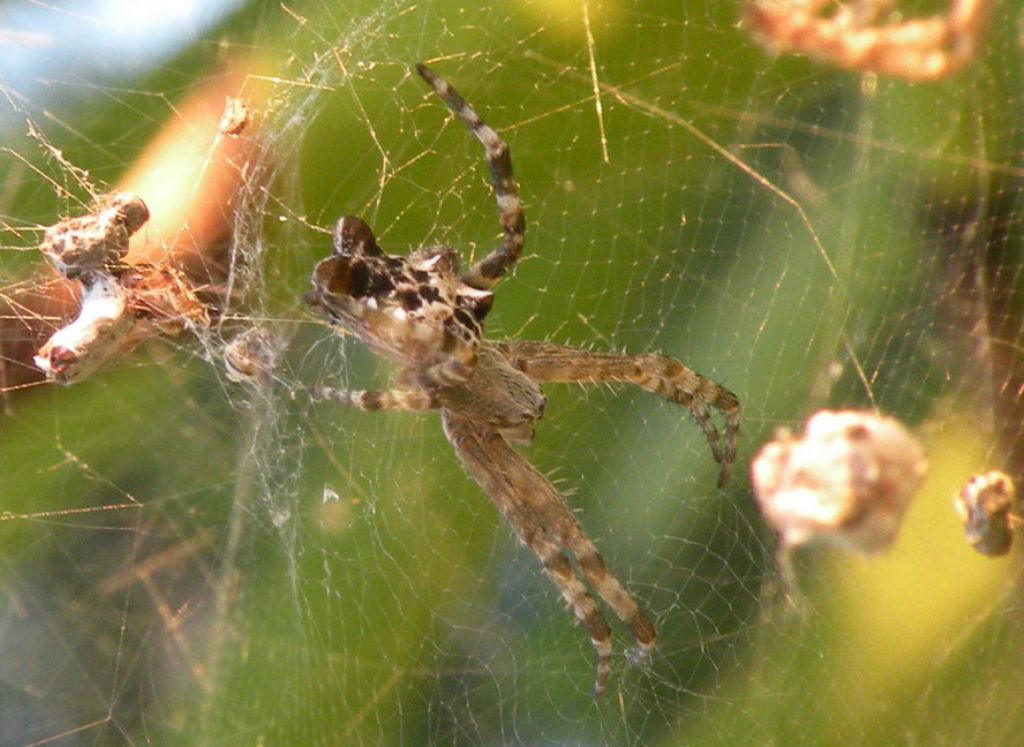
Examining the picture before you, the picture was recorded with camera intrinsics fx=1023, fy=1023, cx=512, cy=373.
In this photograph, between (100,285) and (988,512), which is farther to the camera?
(100,285)

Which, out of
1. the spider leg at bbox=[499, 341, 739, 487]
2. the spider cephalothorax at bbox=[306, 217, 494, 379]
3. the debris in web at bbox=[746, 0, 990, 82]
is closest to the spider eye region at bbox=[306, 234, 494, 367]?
the spider cephalothorax at bbox=[306, 217, 494, 379]

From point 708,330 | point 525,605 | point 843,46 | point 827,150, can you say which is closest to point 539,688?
point 525,605

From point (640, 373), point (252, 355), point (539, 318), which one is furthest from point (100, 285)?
point (640, 373)

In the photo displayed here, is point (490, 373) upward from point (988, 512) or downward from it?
downward

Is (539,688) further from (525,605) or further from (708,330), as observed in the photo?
(708,330)

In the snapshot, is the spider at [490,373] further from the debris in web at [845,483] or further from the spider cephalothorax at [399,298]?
the debris in web at [845,483]

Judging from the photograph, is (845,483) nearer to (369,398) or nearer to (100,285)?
(369,398)
